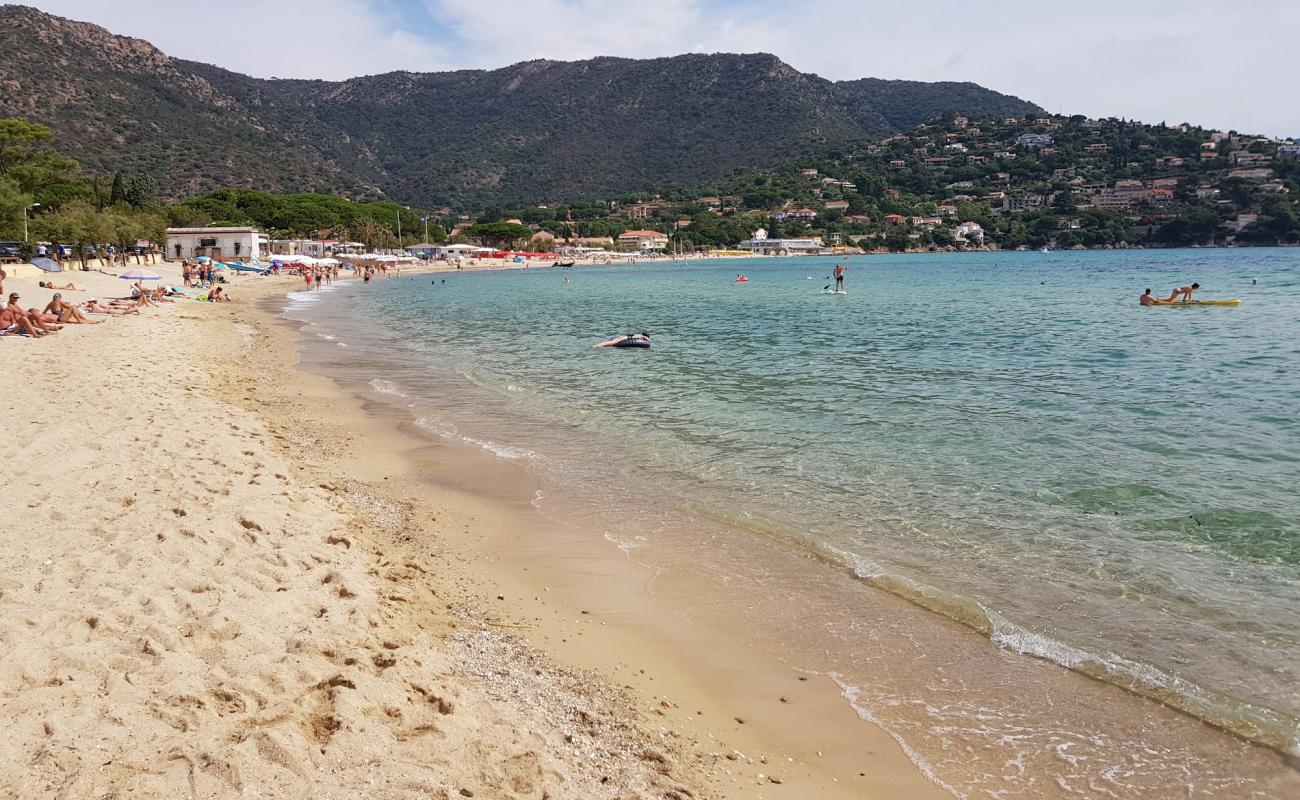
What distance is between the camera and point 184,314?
28047 millimetres

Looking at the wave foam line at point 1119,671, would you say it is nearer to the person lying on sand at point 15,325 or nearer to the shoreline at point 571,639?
the shoreline at point 571,639

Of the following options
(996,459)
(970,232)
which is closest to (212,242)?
(996,459)

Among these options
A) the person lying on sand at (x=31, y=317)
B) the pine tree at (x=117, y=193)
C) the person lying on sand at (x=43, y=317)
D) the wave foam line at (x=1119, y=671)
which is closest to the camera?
the wave foam line at (x=1119, y=671)

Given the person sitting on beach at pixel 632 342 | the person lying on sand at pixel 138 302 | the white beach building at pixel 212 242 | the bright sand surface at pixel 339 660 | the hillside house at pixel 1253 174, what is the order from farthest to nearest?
the hillside house at pixel 1253 174, the white beach building at pixel 212 242, the person lying on sand at pixel 138 302, the person sitting on beach at pixel 632 342, the bright sand surface at pixel 339 660

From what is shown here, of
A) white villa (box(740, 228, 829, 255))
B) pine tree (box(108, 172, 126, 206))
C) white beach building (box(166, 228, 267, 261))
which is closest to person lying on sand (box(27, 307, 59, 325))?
white beach building (box(166, 228, 267, 261))

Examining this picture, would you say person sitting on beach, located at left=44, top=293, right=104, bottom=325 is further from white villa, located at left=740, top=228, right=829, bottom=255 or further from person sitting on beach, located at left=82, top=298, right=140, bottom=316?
white villa, located at left=740, top=228, right=829, bottom=255

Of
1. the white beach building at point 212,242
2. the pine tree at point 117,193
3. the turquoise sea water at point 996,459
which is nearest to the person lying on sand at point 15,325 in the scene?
the turquoise sea water at point 996,459

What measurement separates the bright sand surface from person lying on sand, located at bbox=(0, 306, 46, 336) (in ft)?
Result: 39.7

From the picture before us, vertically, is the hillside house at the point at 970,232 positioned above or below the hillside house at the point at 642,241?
above

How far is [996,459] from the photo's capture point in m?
9.93

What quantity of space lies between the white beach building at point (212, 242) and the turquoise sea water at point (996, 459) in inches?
2364

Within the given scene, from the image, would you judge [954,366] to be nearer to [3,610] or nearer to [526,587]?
[526,587]

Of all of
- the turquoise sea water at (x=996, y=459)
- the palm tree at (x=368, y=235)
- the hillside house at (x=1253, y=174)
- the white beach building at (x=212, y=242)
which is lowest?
the turquoise sea water at (x=996, y=459)

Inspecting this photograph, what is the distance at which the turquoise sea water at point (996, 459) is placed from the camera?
571 centimetres
